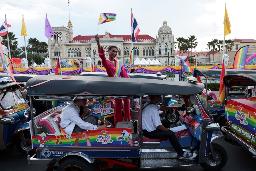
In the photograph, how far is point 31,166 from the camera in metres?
7.05

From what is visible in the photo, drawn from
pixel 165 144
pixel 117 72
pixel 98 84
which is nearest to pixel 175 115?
pixel 117 72

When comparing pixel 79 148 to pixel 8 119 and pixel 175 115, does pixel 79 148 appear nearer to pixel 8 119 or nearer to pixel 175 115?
pixel 8 119

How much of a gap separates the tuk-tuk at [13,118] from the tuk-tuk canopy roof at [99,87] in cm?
240

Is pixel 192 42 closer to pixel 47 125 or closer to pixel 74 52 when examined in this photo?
pixel 74 52

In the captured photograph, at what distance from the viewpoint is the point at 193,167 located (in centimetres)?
677

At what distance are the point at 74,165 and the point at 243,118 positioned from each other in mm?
3812

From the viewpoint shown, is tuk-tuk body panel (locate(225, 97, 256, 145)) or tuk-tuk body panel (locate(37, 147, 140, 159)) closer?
tuk-tuk body panel (locate(37, 147, 140, 159))

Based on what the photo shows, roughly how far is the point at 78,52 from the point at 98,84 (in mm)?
107124

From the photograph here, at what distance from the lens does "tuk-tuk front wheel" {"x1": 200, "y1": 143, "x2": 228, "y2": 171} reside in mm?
6227

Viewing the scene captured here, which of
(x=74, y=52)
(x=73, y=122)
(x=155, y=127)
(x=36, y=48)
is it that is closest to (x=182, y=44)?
(x=74, y=52)

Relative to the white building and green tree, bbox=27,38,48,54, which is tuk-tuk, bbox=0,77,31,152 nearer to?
green tree, bbox=27,38,48,54


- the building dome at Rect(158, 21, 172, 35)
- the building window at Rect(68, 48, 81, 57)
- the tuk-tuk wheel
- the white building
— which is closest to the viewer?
the tuk-tuk wheel

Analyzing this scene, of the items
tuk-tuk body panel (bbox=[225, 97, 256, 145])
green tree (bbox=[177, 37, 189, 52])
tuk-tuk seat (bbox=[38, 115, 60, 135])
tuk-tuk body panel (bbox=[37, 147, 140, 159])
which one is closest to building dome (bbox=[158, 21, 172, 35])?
green tree (bbox=[177, 37, 189, 52])

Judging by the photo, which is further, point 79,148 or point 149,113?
point 149,113
